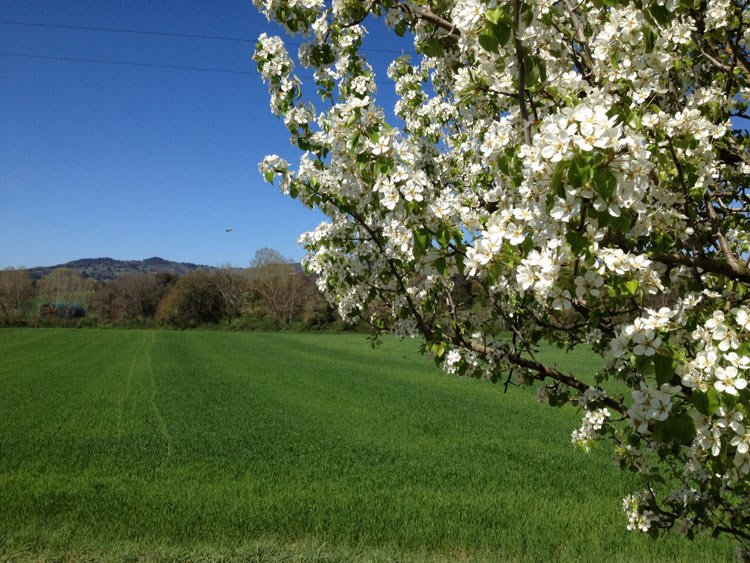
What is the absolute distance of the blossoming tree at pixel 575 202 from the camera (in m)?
1.54

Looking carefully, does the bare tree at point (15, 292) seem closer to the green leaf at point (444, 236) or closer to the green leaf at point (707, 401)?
the green leaf at point (444, 236)

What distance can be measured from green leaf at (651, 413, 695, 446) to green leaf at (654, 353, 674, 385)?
0.17 metres

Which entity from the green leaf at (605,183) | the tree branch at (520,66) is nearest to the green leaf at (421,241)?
the tree branch at (520,66)

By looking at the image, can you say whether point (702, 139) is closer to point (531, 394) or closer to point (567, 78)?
point (567, 78)

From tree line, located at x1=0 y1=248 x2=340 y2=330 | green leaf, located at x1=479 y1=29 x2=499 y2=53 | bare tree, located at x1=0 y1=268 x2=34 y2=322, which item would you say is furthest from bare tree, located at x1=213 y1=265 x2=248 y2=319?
green leaf, located at x1=479 y1=29 x2=499 y2=53

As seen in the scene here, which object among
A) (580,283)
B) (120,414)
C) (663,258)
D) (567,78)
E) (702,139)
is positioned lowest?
(120,414)

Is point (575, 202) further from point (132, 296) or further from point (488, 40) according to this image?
point (132, 296)

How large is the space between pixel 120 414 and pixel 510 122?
63.4 feet

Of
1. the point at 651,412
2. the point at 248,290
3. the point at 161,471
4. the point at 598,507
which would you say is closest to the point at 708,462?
the point at 651,412

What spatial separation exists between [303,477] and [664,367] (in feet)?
35.3

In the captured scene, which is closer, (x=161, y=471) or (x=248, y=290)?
(x=161, y=471)

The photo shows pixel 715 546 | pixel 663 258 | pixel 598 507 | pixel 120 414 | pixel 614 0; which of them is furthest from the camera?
pixel 120 414

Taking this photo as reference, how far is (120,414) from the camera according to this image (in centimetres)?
1850

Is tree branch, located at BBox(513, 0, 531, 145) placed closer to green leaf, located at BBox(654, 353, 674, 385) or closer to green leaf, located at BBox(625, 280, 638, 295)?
green leaf, located at BBox(625, 280, 638, 295)
